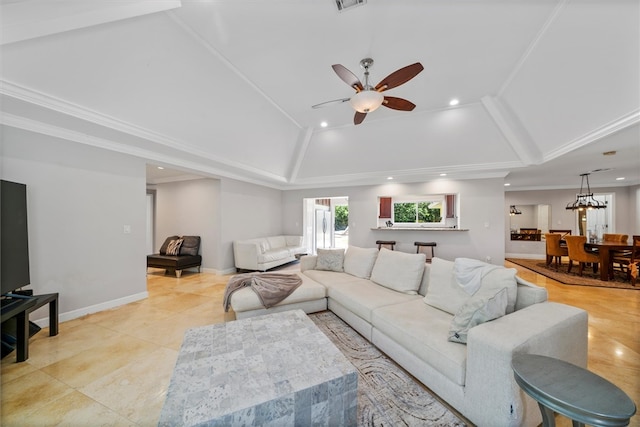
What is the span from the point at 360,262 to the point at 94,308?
387 cm

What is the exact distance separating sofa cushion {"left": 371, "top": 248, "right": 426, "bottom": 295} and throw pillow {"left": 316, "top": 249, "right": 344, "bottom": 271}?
76cm

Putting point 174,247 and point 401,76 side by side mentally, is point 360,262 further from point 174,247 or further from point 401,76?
point 174,247

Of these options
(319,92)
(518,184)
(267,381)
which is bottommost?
(267,381)

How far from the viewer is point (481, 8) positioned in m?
2.23

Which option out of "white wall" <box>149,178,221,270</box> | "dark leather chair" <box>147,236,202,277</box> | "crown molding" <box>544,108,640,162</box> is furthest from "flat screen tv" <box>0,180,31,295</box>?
"crown molding" <box>544,108,640,162</box>

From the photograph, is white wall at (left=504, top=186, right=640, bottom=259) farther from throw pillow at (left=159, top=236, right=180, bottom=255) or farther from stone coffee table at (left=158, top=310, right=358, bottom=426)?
throw pillow at (left=159, top=236, right=180, bottom=255)

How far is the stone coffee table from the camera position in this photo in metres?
1.21

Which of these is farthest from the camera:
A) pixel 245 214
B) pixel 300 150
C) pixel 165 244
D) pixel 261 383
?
pixel 245 214

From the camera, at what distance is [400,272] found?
116 inches

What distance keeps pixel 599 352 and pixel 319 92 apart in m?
4.52

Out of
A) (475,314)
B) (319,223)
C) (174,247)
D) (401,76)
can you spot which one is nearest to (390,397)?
(475,314)

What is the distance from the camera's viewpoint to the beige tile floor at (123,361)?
1665mm

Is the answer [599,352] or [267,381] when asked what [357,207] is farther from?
[267,381]

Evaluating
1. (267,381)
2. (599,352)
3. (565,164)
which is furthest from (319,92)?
(565,164)
